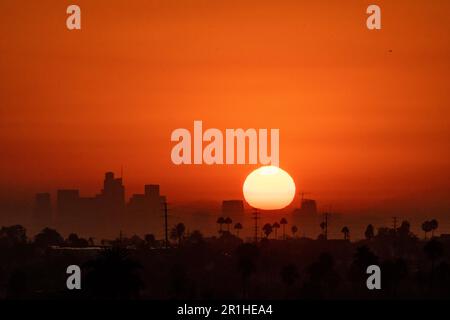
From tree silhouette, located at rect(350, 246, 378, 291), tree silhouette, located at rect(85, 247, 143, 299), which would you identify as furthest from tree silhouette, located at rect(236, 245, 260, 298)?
tree silhouette, located at rect(85, 247, 143, 299)

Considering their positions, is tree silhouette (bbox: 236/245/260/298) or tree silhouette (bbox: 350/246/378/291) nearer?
tree silhouette (bbox: 236/245/260/298)

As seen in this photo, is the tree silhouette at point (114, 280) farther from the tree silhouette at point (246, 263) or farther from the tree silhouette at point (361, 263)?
the tree silhouette at point (361, 263)

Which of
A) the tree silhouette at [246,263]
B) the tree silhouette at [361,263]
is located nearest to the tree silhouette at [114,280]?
the tree silhouette at [246,263]

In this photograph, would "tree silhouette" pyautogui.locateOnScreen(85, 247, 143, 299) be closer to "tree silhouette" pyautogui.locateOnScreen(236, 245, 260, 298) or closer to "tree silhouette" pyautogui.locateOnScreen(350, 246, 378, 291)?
"tree silhouette" pyautogui.locateOnScreen(236, 245, 260, 298)

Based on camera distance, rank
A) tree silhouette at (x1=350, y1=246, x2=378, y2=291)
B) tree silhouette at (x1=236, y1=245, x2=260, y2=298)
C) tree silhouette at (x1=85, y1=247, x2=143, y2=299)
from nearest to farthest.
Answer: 1. tree silhouette at (x1=85, y1=247, x2=143, y2=299)
2. tree silhouette at (x1=236, y1=245, x2=260, y2=298)
3. tree silhouette at (x1=350, y1=246, x2=378, y2=291)

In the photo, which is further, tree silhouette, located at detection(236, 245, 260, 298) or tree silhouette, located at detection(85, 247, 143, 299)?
tree silhouette, located at detection(236, 245, 260, 298)

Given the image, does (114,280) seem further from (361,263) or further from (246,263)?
(361,263)

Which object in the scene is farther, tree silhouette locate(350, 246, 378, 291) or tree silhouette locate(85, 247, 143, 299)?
tree silhouette locate(350, 246, 378, 291)

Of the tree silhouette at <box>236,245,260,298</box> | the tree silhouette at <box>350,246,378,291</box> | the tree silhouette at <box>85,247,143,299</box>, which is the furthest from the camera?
the tree silhouette at <box>350,246,378,291</box>
